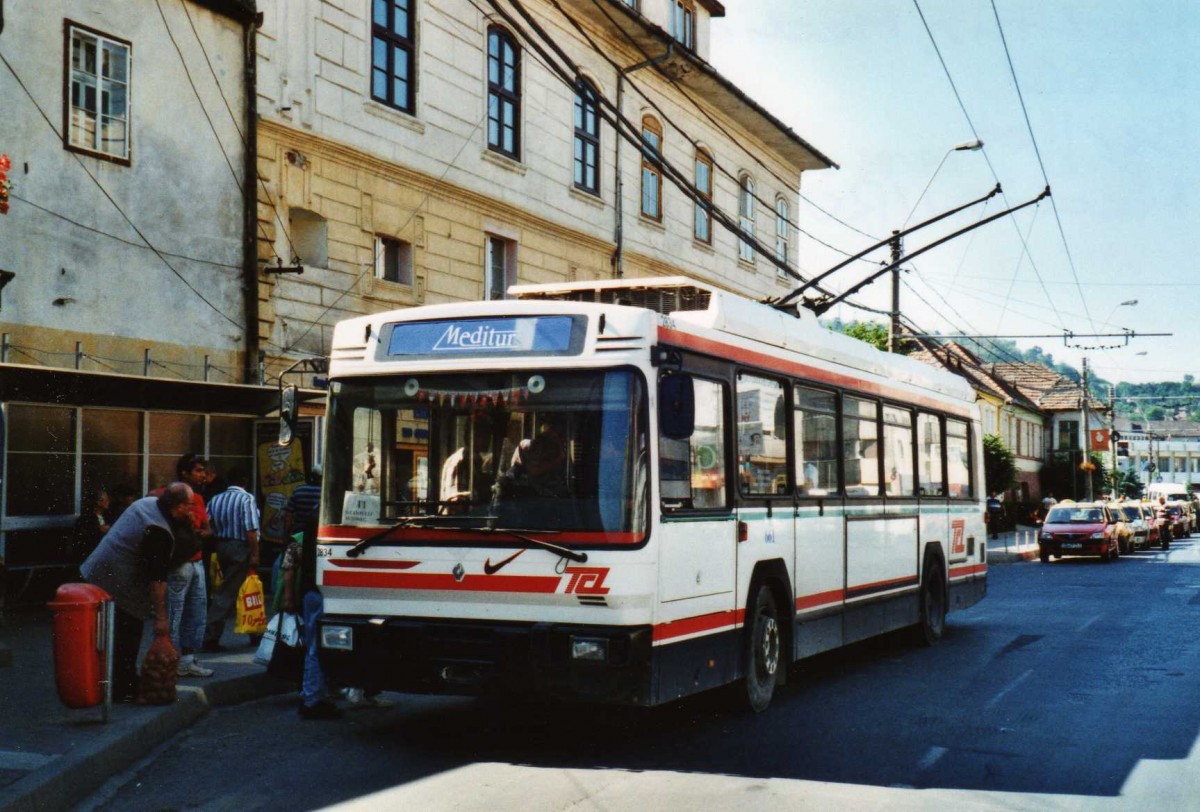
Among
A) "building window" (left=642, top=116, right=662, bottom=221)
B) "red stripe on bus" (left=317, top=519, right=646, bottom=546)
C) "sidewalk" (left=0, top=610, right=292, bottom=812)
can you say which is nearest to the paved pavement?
"sidewalk" (left=0, top=610, right=292, bottom=812)

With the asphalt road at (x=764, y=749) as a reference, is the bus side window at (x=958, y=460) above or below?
above

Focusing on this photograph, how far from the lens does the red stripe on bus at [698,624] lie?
8.10m

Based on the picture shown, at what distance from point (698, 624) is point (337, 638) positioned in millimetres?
2293

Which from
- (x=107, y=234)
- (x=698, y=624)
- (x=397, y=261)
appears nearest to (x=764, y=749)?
(x=698, y=624)

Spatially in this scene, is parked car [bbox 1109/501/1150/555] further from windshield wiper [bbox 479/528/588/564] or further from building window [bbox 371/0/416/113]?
windshield wiper [bbox 479/528/588/564]

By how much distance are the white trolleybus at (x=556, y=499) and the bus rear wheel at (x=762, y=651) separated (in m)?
0.02

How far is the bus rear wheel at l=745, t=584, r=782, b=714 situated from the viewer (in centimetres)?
951

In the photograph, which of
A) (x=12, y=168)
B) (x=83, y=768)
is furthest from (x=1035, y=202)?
(x=83, y=768)

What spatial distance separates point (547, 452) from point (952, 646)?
26.0ft

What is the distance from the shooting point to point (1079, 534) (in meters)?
35.9

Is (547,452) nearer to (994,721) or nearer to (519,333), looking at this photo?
(519,333)

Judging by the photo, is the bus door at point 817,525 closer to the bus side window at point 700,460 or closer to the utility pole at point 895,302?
the bus side window at point 700,460

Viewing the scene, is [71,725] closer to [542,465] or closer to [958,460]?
[542,465]

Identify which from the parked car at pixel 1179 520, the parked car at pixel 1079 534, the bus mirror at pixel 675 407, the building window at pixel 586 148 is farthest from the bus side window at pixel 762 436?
the parked car at pixel 1179 520
